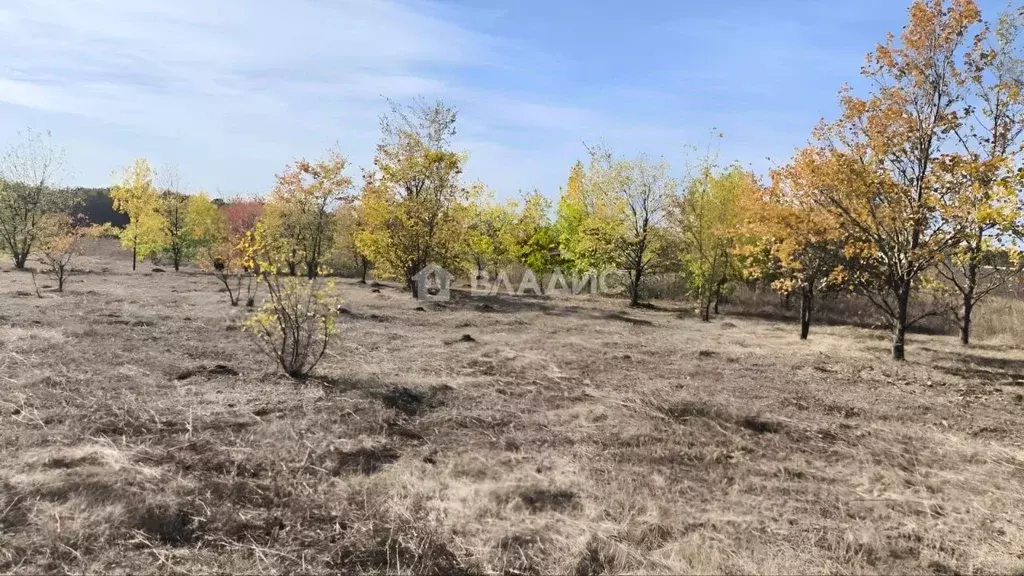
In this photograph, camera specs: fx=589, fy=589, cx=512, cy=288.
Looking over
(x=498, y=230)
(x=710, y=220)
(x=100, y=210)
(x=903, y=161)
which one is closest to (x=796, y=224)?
(x=903, y=161)

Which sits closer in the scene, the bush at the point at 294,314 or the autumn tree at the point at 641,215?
the bush at the point at 294,314

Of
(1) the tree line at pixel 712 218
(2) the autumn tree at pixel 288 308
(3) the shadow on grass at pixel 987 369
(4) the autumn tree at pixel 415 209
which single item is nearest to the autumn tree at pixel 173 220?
(1) the tree line at pixel 712 218

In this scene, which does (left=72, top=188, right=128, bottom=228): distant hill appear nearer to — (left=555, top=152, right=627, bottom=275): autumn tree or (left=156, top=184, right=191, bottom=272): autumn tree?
(left=156, top=184, right=191, bottom=272): autumn tree

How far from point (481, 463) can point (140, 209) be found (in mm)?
38205

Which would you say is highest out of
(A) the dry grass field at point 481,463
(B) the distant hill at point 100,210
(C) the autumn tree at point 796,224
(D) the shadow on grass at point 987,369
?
(B) the distant hill at point 100,210

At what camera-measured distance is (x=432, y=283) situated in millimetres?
26172

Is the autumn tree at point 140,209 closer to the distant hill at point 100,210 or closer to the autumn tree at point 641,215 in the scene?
the autumn tree at point 641,215

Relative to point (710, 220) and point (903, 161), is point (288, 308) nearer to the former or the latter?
point (903, 161)

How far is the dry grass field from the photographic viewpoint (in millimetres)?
3709

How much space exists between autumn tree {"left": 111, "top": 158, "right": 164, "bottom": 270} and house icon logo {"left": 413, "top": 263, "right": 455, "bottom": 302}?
66.6ft

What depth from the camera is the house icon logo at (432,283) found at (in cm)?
2278

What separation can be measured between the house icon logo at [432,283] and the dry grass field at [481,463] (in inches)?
490

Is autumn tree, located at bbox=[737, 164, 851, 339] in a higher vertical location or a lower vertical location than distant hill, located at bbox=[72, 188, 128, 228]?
lower

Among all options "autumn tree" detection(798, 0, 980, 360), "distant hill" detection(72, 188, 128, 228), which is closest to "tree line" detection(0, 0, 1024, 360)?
"autumn tree" detection(798, 0, 980, 360)
